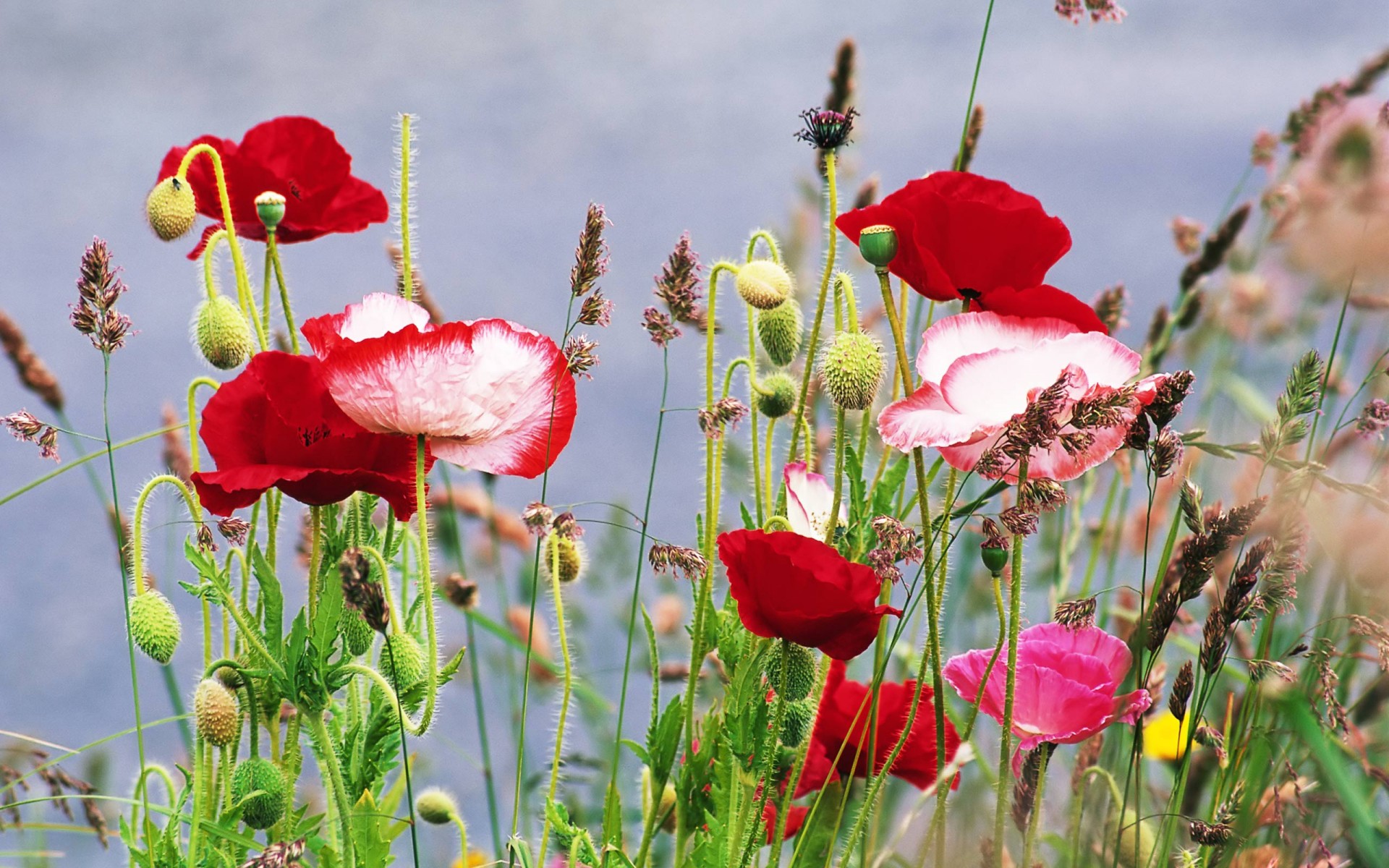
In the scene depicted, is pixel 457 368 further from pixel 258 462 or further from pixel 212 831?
pixel 212 831

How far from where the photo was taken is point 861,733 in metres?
1.36

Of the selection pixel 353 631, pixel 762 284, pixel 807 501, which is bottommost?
pixel 353 631

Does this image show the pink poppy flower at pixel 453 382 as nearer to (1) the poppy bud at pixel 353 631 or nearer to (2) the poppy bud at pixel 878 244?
(1) the poppy bud at pixel 353 631

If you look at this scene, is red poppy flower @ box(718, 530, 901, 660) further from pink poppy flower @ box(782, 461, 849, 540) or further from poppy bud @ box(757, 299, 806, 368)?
poppy bud @ box(757, 299, 806, 368)

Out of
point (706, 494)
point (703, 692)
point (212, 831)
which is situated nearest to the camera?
point (212, 831)

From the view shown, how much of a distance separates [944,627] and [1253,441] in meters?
0.60

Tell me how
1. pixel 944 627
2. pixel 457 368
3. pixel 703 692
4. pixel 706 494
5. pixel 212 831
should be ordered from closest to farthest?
pixel 457 368
pixel 212 831
pixel 706 494
pixel 944 627
pixel 703 692

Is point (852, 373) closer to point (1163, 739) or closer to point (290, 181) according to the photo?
point (290, 181)

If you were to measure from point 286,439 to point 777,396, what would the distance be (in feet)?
1.62

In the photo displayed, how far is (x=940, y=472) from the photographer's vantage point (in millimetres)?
2135

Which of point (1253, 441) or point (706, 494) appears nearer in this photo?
point (1253, 441)

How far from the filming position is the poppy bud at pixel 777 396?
137 cm

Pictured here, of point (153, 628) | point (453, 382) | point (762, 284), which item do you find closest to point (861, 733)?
point (762, 284)

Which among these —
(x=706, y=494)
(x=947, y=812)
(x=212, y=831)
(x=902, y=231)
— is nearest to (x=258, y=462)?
(x=212, y=831)
